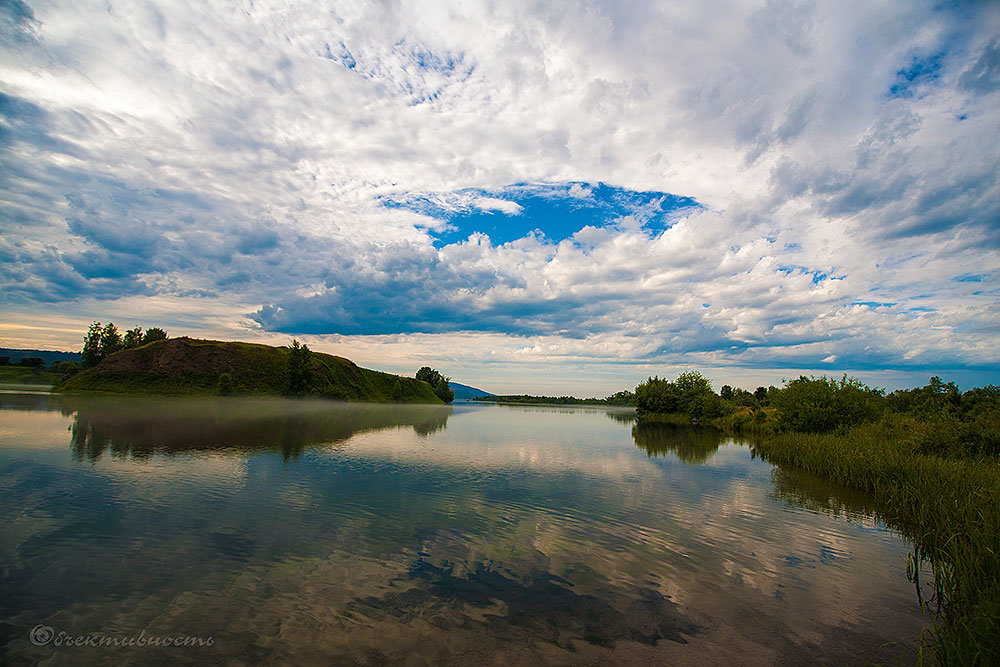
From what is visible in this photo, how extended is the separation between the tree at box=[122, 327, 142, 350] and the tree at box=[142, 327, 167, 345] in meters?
1.63

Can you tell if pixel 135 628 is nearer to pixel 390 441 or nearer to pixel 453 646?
pixel 453 646

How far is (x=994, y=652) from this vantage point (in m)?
Result: 6.17

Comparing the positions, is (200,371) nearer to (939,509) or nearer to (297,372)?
(297,372)

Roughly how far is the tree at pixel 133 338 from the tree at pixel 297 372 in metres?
56.6

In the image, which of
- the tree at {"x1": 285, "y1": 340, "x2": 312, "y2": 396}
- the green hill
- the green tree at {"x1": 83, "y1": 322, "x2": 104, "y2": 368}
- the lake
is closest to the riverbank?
the lake

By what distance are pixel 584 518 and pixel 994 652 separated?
11.4m

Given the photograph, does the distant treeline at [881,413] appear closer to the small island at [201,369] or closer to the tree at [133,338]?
the small island at [201,369]

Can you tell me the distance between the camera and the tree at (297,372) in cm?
10150

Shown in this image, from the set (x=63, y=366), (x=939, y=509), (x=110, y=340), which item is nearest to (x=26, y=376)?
(x=63, y=366)

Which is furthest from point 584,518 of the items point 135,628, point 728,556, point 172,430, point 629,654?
point 172,430

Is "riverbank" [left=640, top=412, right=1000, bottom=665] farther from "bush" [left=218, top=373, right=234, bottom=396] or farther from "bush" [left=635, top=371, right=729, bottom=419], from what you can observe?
"bush" [left=218, top=373, right=234, bottom=396]

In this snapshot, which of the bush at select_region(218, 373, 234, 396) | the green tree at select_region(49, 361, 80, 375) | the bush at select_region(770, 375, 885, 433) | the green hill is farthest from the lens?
the green tree at select_region(49, 361, 80, 375)

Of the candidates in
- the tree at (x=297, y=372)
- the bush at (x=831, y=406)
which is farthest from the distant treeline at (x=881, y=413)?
the tree at (x=297, y=372)

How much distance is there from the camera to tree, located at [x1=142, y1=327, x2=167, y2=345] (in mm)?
121781
